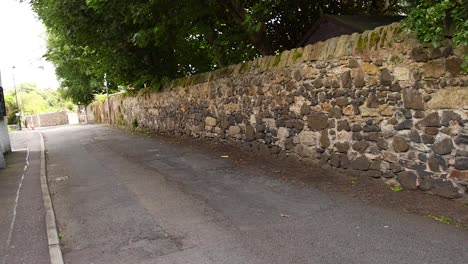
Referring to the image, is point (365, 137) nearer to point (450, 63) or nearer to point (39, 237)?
point (450, 63)

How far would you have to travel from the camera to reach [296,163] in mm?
8703

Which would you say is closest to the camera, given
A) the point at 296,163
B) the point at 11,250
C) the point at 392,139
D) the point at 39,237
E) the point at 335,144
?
the point at 11,250

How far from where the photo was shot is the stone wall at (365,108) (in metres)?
5.61

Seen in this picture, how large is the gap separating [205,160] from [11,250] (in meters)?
5.53

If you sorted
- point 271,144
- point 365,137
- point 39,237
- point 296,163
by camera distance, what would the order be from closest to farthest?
point 39,237
point 365,137
point 296,163
point 271,144

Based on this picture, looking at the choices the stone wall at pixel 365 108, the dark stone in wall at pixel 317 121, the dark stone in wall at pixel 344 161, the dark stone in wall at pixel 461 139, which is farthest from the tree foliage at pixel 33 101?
the dark stone in wall at pixel 461 139

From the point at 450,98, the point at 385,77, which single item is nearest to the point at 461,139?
the point at 450,98

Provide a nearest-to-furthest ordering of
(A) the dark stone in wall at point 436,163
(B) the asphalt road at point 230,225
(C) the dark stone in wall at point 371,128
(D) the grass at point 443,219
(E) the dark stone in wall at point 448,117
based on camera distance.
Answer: (B) the asphalt road at point 230,225 < (D) the grass at point 443,219 < (E) the dark stone in wall at point 448,117 < (A) the dark stone in wall at point 436,163 < (C) the dark stone in wall at point 371,128

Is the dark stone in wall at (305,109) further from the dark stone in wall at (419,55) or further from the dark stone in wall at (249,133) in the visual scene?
the dark stone in wall at (419,55)

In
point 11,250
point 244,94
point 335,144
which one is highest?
point 244,94

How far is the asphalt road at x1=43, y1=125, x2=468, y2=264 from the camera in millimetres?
4477

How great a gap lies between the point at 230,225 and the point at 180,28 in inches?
302

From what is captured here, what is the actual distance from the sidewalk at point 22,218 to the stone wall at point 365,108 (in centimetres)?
503

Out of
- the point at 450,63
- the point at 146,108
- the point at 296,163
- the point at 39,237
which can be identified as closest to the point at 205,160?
the point at 296,163
